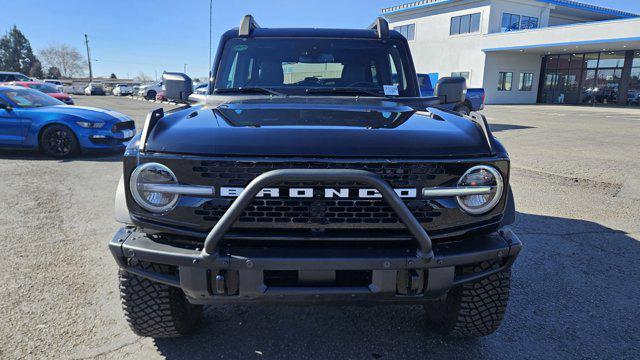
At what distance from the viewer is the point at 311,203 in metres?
1.98

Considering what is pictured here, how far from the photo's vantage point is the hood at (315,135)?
6.49ft

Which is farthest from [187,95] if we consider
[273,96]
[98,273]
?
[98,273]

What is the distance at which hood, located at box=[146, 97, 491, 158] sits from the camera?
1978 millimetres

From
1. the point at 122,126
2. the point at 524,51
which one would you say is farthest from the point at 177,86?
the point at 524,51

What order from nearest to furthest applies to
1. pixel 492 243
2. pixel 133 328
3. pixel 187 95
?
pixel 492 243 < pixel 133 328 < pixel 187 95

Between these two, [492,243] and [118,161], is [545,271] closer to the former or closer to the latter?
[492,243]

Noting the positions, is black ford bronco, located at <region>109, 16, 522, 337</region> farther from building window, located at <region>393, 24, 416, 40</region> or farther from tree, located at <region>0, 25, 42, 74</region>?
tree, located at <region>0, 25, 42, 74</region>

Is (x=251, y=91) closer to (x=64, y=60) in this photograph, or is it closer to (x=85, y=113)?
(x=85, y=113)

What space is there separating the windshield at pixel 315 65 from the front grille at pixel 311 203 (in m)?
1.50

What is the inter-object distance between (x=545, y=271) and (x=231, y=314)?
8.28 feet

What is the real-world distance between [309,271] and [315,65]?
2087 millimetres

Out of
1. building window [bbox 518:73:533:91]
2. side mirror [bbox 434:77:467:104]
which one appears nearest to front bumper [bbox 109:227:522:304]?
side mirror [bbox 434:77:467:104]

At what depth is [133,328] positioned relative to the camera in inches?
96.7

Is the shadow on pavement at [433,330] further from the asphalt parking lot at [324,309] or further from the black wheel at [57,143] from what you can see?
the black wheel at [57,143]
